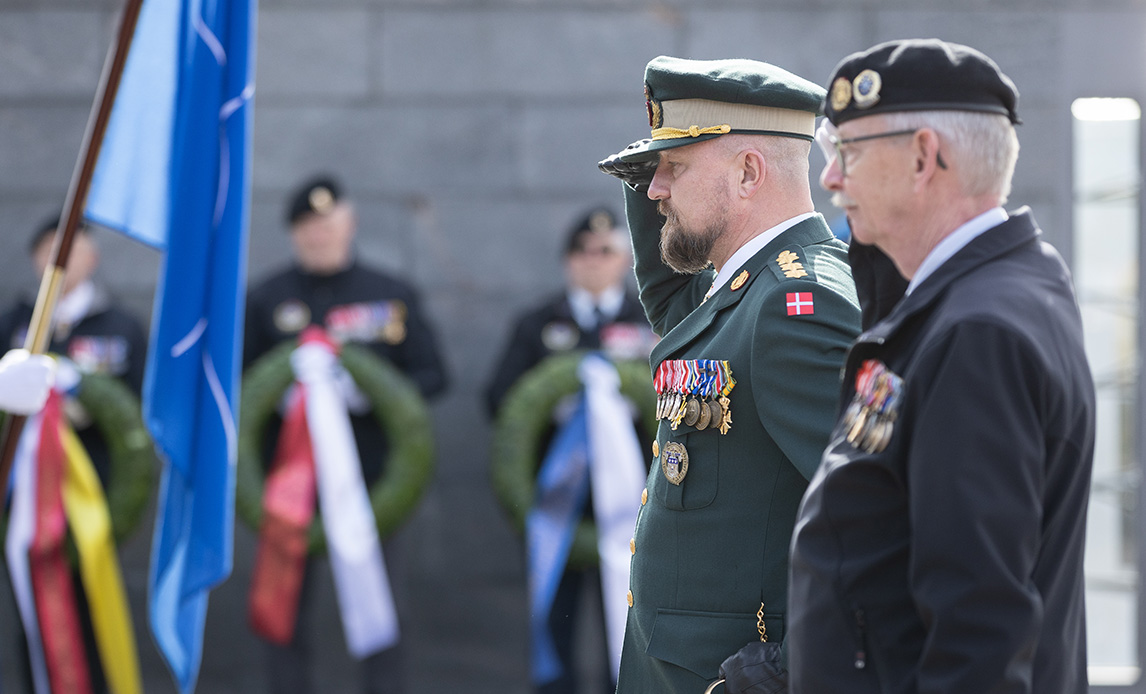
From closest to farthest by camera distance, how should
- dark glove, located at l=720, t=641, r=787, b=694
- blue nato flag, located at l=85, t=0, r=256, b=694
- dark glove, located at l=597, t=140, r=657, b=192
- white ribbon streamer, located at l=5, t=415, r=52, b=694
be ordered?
dark glove, located at l=720, t=641, r=787, b=694 → dark glove, located at l=597, t=140, r=657, b=192 → blue nato flag, located at l=85, t=0, r=256, b=694 → white ribbon streamer, located at l=5, t=415, r=52, b=694

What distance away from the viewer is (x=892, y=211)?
1473mm

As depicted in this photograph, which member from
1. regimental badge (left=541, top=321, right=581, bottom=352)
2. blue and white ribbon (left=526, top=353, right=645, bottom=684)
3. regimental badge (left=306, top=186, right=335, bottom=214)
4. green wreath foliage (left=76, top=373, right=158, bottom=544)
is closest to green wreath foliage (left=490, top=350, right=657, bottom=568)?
blue and white ribbon (left=526, top=353, right=645, bottom=684)

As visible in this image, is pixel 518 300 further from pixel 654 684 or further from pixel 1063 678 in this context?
pixel 1063 678

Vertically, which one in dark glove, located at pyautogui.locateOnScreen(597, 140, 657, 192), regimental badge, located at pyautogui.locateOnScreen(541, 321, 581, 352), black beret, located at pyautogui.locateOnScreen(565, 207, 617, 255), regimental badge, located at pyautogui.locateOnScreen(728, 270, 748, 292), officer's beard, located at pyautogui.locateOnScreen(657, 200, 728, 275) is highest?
dark glove, located at pyautogui.locateOnScreen(597, 140, 657, 192)

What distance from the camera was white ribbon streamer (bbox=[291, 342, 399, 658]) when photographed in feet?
16.1

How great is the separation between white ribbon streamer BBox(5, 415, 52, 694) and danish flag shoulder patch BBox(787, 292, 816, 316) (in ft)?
12.6

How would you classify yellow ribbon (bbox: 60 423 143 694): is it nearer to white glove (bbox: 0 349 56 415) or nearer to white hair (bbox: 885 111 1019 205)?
white glove (bbox: 0 349 56 415)

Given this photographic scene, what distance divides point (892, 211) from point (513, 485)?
146 inches

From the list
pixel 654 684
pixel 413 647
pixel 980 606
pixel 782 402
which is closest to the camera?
pixel 980 606

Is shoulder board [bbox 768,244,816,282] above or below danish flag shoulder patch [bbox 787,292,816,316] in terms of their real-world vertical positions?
above

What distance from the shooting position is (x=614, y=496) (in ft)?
16.2

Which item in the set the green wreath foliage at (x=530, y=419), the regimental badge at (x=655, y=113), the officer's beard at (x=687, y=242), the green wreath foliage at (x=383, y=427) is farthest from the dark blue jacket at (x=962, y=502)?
the green wreath foliage at (x=383, y=427)

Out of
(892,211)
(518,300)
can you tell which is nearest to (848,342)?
(892,211)

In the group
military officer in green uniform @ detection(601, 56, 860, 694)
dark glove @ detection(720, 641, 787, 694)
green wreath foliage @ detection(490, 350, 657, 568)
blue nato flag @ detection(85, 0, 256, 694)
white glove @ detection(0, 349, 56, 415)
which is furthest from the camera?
green wreath foliage @ detection(490, 350, 657, 568)
